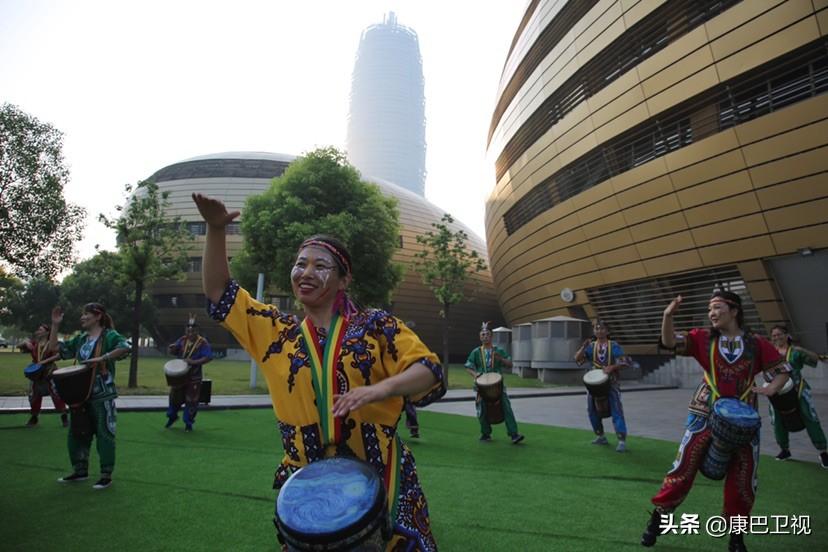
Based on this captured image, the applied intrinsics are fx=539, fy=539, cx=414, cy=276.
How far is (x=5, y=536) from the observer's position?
4.07 meters

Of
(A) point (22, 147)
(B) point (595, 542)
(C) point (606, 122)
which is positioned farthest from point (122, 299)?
(B) point (595, 542)

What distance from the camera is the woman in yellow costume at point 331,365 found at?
6.99 ft

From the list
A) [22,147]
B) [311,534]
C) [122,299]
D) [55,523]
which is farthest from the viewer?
[122,299]

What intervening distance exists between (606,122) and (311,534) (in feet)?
71.2

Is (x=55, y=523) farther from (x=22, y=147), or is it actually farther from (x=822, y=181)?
(x=22, y=147)

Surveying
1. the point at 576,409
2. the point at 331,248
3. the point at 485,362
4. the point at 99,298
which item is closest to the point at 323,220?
the point at 576,409

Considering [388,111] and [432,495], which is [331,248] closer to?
[432,495]

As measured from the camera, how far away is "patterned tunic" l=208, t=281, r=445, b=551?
7.02 feet

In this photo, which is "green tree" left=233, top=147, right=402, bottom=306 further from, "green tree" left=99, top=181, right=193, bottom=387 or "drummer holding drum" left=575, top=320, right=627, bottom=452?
"drummer holding drum" left=575, top=320, right=627, bottom=452

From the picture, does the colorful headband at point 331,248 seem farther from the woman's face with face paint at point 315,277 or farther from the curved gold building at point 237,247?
the curved gold building at point 237,247

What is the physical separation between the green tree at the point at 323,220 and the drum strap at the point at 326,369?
2072cm

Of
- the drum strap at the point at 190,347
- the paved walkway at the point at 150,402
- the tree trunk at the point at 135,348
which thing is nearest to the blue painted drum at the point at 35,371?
the paved walkway at the point at 150,402

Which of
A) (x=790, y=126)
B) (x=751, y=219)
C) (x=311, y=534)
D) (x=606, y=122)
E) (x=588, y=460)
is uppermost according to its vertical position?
(x=606, y=122)

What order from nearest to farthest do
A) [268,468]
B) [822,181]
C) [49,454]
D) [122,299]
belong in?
[268,468] → [49,454] → [822,181] → [122,299]
